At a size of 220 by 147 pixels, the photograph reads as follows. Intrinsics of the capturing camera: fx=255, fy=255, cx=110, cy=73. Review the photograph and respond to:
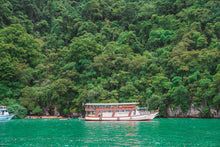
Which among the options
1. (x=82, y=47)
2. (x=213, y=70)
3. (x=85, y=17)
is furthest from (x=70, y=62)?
(x=213, y=70)

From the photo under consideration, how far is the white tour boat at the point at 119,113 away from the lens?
4157cm

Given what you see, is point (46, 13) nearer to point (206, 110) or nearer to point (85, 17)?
point (85, 17)

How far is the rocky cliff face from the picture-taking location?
4369 cm

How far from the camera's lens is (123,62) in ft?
182

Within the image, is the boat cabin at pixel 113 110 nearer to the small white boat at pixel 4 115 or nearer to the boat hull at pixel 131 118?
the boat hull at pixel 131 118

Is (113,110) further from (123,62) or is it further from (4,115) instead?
(4,115)

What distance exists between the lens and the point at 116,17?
8031 centimetres

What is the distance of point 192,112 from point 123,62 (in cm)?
1797

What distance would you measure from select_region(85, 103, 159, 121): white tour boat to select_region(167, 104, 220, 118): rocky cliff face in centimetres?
671

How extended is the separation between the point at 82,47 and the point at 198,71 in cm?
2643

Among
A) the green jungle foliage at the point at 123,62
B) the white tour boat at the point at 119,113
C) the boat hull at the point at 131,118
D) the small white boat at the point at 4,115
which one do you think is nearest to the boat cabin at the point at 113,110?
the white tour boat at the point at 119,113

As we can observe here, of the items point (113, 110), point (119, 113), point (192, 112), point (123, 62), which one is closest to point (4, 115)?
point (113, 110)

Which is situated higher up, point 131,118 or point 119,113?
point 119,113

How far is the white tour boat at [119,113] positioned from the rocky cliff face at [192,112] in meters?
6.71
